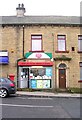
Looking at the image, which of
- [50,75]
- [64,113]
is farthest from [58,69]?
[64,113]

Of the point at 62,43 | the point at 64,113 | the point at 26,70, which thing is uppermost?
the point at 62,43

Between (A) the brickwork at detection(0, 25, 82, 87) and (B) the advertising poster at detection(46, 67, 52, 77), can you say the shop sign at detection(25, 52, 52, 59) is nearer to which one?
(A) the brickwork at detection(0, 25, 82, 87)

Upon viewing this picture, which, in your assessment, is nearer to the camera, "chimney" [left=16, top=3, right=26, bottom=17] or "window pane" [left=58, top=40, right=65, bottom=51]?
"window pane" [left=58, top=40, right=65, bottom=51]

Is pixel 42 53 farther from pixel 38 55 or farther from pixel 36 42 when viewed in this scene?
→ pixel 36 42

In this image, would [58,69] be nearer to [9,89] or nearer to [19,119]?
[9,89]

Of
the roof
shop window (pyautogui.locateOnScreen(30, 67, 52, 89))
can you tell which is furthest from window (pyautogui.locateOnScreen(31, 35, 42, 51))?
shop window (pyautogui.locateOnScreen(30, 67, 52, 89))

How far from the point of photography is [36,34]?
3152 centimetres

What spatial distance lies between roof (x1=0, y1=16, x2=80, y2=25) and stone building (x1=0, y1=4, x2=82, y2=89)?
97 mm

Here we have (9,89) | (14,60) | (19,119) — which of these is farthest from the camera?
(14,60)

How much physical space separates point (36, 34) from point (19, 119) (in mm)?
19727

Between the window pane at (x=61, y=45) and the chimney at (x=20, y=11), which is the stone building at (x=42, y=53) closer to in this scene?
the window pane at (x=61, y=45)

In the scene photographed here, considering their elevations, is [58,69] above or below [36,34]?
below

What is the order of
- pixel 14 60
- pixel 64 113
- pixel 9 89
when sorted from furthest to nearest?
1. pixel 14 60
2. pixel 9 89
3. pixel 64 113

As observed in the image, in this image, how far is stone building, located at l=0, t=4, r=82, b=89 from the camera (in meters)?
31.3
